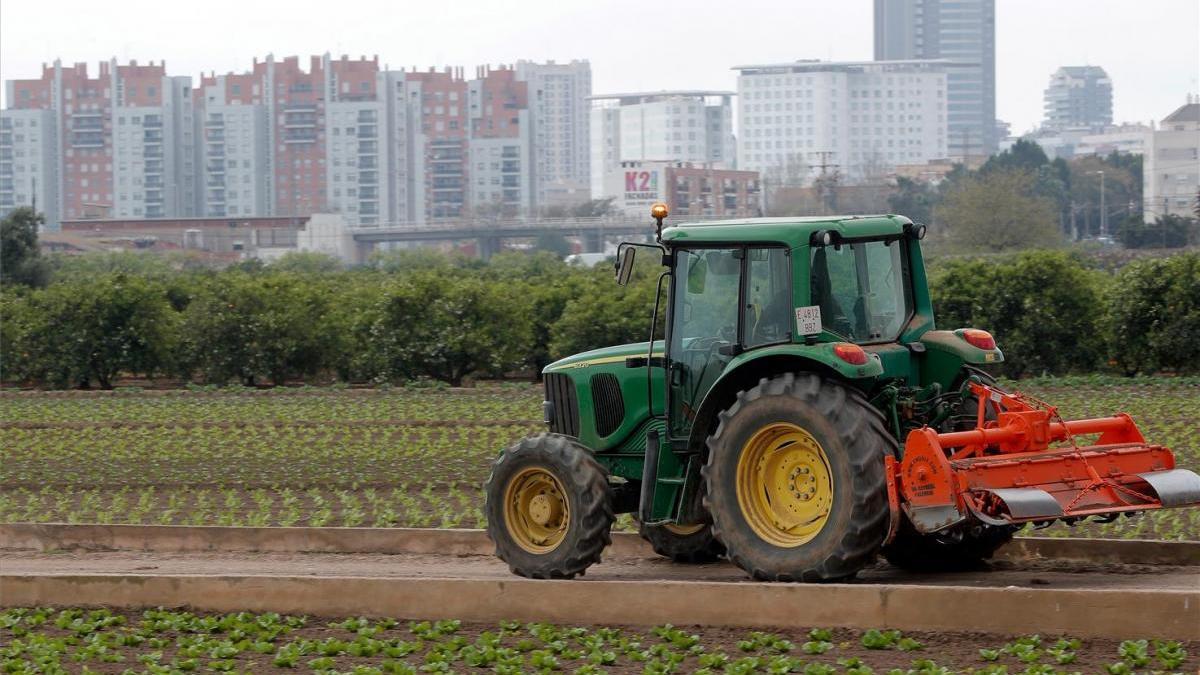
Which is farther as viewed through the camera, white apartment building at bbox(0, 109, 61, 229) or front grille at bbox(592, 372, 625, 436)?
white apartment building at bbox(0, 109, 61, 229)

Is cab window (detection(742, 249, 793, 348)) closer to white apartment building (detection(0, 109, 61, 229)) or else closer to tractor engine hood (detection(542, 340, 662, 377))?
tractor engine hood (detection(542, 340, 662, 377))

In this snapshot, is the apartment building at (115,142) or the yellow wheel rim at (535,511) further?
the apartment building at (115,142)

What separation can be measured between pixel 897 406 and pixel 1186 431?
1125 cm

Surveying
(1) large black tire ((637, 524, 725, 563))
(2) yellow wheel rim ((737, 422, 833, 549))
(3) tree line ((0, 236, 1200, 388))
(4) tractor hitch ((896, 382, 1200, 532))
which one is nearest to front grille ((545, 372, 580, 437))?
(1) large black tire ((637, 524, 725, 563))

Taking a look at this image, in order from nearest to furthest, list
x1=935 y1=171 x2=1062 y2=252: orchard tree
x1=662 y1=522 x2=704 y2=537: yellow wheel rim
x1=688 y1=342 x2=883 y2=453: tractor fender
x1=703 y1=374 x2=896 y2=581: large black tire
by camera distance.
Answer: x1=703 y1=374 x2=896 y2=581: large black tire < x1=688 y1=342 x2=883 y2=453: tractor fender < x1=662 y1=522 x2=704 y2=537: yellow wheel rim < x1=935 y1=171 x2=1062 y2=252: orchard tree

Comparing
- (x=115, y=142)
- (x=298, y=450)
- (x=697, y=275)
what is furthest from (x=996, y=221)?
(x=115, y=142)

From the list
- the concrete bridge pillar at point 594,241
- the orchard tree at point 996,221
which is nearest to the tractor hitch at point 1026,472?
the orchard tree at point 996,221

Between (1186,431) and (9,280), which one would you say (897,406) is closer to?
(1186,431)

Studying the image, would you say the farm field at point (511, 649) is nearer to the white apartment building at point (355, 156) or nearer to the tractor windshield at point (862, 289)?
the tractor windshield at point (862, 289)

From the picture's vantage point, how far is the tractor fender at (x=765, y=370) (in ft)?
31.2

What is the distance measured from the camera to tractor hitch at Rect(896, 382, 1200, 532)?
9.16m

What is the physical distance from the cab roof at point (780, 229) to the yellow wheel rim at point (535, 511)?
76.8 inches

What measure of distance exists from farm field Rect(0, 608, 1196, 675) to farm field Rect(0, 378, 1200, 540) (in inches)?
177

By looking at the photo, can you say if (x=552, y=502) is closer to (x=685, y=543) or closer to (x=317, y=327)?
(x=685, y=543)
